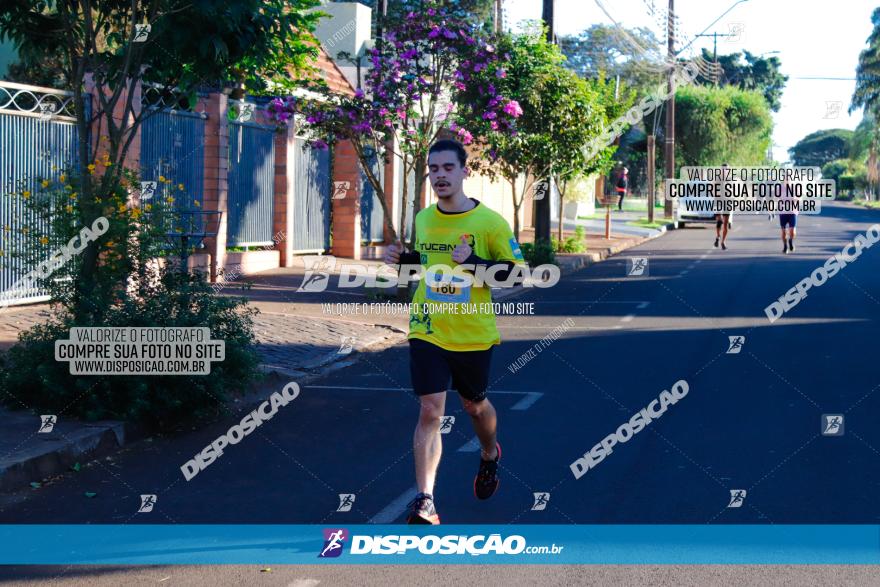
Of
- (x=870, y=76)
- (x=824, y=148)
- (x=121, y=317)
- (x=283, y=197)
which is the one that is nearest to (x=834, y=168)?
(x=824, y=148)

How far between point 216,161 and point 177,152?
1.21 meters

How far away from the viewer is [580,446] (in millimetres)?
8180

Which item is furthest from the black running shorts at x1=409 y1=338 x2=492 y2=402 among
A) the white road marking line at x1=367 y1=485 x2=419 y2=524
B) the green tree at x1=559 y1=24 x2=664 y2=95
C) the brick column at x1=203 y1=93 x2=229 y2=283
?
the green tree at x1=559 y1=24 x2=664 y2=95

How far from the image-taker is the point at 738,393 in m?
10.3

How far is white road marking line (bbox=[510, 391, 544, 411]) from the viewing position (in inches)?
384

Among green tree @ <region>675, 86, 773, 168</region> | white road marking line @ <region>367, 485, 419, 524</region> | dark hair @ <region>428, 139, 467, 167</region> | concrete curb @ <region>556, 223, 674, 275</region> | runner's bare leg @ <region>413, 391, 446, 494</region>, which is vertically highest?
green tree @ <region>675, 86, 773, 168</region>

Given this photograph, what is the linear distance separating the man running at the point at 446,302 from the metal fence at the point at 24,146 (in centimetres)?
864

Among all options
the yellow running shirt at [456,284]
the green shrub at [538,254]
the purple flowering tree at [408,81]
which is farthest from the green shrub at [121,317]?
the green shrub at [538,254]

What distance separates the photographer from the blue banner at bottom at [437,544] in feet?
18.5

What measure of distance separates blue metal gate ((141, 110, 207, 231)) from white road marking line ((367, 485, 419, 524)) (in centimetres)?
1103

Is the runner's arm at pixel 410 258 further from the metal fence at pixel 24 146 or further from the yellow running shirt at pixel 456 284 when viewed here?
the metal fence at pixel 24 146

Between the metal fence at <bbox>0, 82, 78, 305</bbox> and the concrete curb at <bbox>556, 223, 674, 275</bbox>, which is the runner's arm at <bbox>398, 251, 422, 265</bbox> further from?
the concrete curb at <bbox>556, 223, 674, 275</bbox>

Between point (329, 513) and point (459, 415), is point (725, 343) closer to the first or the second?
point (459, 415)

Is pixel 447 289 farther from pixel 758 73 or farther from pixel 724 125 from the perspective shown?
pixel 758 73
